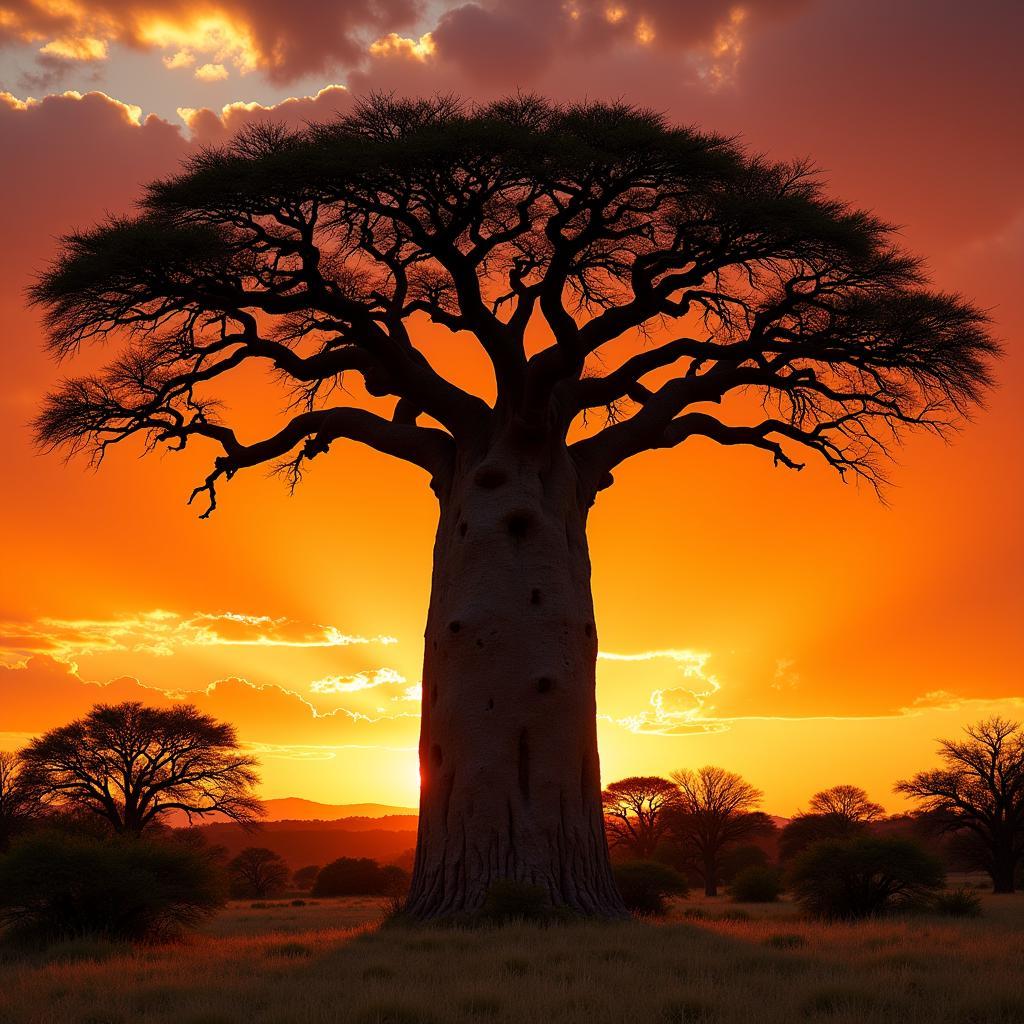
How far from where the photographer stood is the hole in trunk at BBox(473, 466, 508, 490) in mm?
15594

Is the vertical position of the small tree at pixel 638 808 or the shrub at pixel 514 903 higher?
the small tree at pixel 638 808

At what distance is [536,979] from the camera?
8.80 metres

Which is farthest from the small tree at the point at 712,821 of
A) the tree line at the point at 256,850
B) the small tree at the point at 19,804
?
the small tree at the point at 19,804

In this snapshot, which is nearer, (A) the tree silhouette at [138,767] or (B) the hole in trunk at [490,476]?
(B) the hole in trunk at [490,476]

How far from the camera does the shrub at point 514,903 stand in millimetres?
12922

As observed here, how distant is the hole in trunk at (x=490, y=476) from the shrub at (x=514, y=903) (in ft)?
17.4

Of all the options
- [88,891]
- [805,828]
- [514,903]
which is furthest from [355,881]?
[514,903]

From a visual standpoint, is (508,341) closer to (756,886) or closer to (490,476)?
(490,476)

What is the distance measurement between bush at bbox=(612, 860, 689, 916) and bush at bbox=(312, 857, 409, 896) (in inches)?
907

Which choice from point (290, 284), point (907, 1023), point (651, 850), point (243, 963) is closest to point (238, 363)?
point (290, 284)

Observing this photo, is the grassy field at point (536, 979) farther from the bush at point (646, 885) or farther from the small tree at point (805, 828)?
the small tree at point (805, 828)

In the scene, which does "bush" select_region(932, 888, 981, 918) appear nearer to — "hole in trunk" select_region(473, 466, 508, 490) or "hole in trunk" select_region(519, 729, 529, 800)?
"hole in trunk" select_region(519, 729, 529, 800)

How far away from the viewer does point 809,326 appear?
57.9 ft

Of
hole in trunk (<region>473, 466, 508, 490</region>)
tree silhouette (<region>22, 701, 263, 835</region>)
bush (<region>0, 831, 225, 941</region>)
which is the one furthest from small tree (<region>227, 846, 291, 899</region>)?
hole in trunk (<region>473, 466, 508, 490</region>)
